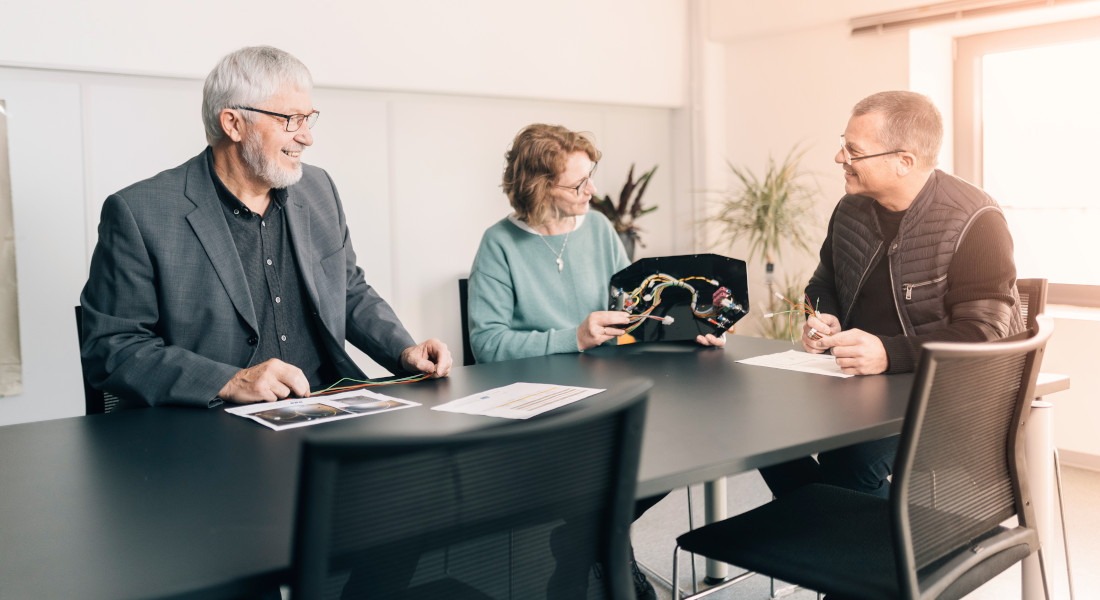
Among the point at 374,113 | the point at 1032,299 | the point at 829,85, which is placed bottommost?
the point at 1032,299

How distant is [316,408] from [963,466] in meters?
1.21

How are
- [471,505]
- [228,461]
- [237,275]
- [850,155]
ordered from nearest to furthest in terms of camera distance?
[471,505] → [228,461] → [237,275] → [850,155]

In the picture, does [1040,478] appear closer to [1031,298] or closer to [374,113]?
[1031,298]

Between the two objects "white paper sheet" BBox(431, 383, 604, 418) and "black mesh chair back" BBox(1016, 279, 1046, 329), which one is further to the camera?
"black mesh chair back" BBox(1016, 279, 1046, 329)

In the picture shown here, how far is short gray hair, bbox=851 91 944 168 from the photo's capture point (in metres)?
2.37

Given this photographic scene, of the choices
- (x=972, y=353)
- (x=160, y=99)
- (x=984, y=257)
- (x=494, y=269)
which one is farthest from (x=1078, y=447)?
(x=160, y=99)

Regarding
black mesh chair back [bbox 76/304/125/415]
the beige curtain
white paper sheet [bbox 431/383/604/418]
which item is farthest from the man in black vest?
the beige curtain

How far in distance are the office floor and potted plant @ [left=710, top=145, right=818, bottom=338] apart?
1337 mm

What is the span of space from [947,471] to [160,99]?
3330 mm

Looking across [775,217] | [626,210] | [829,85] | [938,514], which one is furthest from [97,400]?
[829,85]

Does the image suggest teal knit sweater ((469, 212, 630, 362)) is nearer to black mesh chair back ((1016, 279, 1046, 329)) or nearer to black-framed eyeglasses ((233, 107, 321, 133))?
black-framed eyeglasses ((233, 107, 321, 133))

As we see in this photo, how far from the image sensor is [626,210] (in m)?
5.25

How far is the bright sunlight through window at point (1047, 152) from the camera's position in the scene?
4281 millimetres

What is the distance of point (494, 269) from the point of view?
280cm
